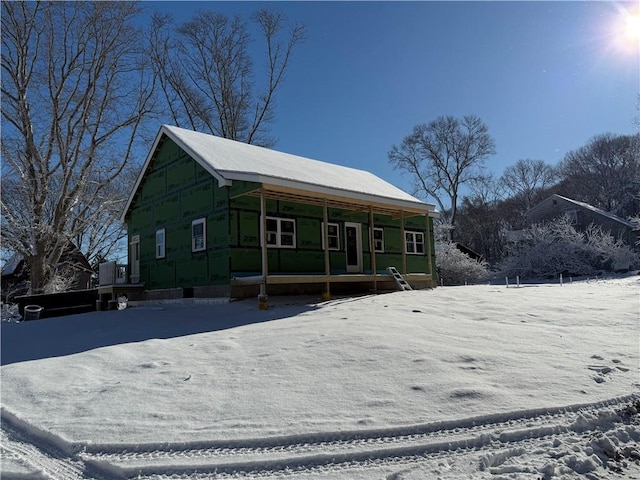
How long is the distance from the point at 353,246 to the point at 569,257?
54.0ft

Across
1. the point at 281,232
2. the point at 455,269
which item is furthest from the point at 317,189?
the point at 455,269

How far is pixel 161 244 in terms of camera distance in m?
16.0

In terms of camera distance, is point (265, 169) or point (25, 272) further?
point (25, 272)

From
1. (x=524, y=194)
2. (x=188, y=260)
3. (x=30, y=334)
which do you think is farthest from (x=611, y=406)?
(x=524, y=194)

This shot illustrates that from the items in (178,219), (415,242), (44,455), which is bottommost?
(44,455)

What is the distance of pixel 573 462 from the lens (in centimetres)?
322

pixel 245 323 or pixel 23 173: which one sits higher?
pixel 23 173

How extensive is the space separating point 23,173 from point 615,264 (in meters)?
31.1

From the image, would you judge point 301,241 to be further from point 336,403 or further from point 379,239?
point 336,403

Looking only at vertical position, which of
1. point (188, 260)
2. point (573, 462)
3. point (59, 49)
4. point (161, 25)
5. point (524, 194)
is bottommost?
point (573, 462)

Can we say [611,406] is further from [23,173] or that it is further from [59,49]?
[59,49]

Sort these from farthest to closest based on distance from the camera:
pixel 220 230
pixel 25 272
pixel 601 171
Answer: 1. pixel 601 171
2. pixel 25 272
3. pixel 220 230

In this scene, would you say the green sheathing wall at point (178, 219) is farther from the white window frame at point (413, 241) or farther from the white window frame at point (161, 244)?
the white window frame at point (413, 241)

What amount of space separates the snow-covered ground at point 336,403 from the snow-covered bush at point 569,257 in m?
20.7
